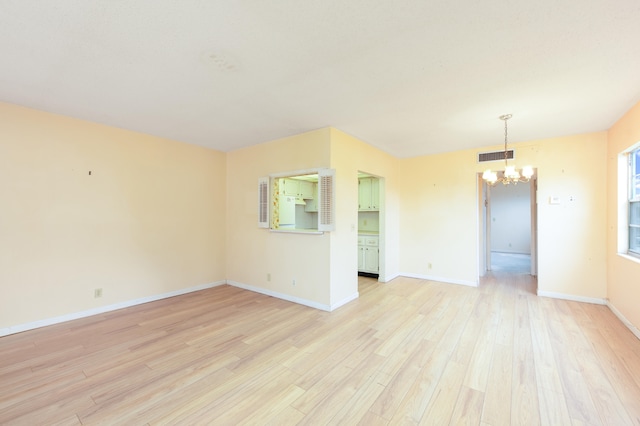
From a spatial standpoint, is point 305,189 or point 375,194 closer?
point 375,194

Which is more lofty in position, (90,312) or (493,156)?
(493,156)

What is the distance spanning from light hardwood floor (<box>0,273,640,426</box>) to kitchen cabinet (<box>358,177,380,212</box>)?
2530 mm

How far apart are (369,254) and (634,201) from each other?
12.8 feet

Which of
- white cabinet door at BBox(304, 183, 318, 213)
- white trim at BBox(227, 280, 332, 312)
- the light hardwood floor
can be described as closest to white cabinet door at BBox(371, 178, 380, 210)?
white cabinet door at BBox(304, 183, 318, 213)

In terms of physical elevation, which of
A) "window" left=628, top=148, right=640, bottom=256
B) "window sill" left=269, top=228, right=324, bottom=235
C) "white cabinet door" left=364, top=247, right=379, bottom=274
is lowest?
"white cabinet door" left=364, top=247, right=379, bottom=274

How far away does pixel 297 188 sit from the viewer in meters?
6.34

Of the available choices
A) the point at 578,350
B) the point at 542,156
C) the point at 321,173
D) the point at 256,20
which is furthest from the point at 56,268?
the point at 542,156

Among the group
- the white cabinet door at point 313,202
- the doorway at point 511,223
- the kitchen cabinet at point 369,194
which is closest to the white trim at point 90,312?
the white cabinet door at point 313,202

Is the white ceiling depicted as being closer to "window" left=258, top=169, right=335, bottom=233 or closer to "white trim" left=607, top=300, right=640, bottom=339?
"window" left=258, top=169, right=335, bottom=233

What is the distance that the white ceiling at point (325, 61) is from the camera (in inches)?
64.1

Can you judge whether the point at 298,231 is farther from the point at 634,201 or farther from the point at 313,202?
the point at 634,201

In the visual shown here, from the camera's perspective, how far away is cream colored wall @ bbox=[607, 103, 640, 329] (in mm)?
2971

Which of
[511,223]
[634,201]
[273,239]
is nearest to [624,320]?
[634,201]

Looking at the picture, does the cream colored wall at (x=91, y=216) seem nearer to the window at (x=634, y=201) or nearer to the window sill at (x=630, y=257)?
the window sill at (x=630, y=257)
